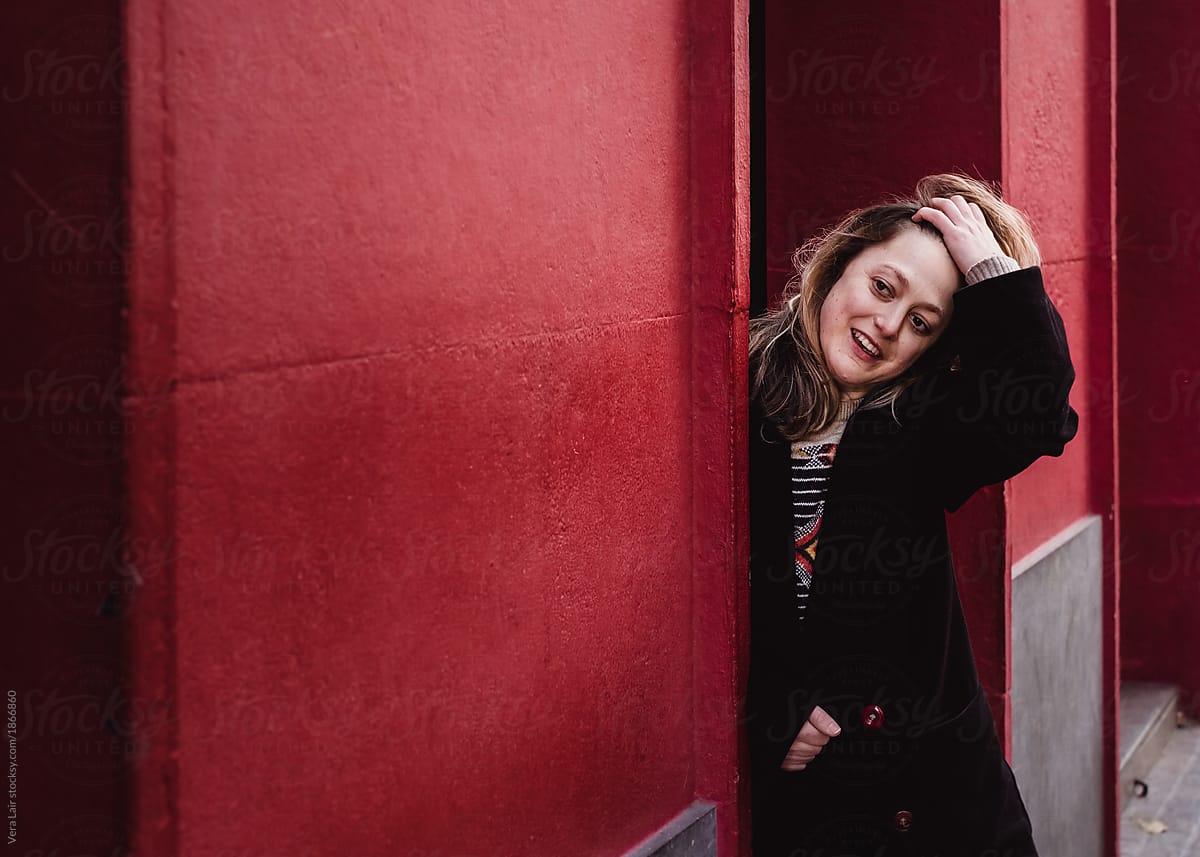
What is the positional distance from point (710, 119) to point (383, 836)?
4.90 ft

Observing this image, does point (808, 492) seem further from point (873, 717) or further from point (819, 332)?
point (873, 717)

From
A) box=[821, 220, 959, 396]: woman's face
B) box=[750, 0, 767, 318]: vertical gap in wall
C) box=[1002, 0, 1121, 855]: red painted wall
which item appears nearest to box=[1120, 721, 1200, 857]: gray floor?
box=[1002, 0, 1121, 855]: red painted wall

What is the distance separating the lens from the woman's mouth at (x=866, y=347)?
2.95m

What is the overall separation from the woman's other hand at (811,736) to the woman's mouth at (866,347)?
74cm

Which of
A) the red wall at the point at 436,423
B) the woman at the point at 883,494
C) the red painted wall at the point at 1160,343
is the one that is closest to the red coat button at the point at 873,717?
the woman at the point at 883,494

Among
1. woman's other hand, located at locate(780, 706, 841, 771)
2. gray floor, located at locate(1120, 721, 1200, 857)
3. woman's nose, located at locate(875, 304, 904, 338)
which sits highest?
woman's nose, located at locate(875, 304, 904, 338)

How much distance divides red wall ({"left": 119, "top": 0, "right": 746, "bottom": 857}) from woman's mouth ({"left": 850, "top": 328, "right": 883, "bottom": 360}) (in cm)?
32

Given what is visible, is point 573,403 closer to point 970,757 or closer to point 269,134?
point 269,134

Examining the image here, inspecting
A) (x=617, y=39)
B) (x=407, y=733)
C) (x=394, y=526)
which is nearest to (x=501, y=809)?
(x=407, y=733)

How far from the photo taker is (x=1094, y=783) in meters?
5.22

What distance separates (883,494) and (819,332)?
0.37 meters

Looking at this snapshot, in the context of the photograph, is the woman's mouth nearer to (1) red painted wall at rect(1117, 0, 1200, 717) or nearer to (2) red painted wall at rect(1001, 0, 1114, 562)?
(2) red painted wall at rect(1001, 0, 1114, 562)

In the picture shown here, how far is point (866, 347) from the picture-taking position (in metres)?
2.95

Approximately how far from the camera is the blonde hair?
3020 mm
